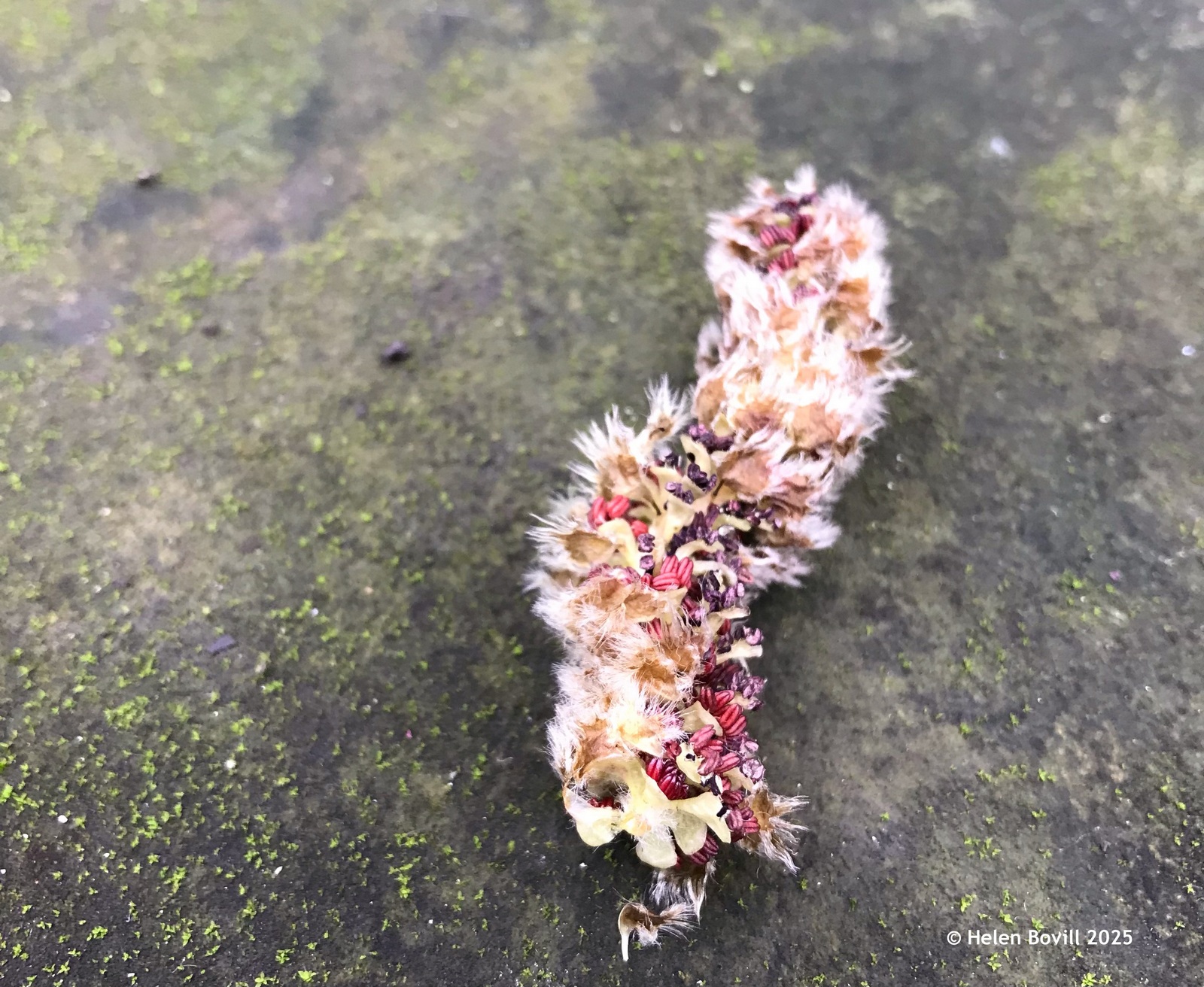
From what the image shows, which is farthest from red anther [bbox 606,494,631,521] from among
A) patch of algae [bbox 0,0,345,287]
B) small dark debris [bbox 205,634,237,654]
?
patch of algae [bbox 0,0,345,287]

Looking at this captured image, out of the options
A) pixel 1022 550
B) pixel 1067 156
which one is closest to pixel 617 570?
pixel 1022 550

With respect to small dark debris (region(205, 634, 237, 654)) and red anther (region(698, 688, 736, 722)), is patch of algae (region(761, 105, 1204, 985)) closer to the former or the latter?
red anther (region(698, 688, 736, 722))

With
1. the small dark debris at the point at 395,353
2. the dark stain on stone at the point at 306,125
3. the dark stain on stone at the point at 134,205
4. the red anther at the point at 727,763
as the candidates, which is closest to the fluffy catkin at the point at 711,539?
the red anther at the point at 727,763

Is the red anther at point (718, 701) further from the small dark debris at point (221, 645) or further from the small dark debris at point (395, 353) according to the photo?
the small dark debris at point (395, 353)

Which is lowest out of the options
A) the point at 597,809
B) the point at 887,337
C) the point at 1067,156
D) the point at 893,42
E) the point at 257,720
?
the point at 257,720

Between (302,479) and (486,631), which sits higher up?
(302,479)

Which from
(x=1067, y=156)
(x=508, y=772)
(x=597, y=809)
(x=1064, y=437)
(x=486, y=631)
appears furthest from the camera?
(x=1067, y=156)

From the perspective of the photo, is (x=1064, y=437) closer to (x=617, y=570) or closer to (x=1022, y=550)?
(x=1022, y=550)
